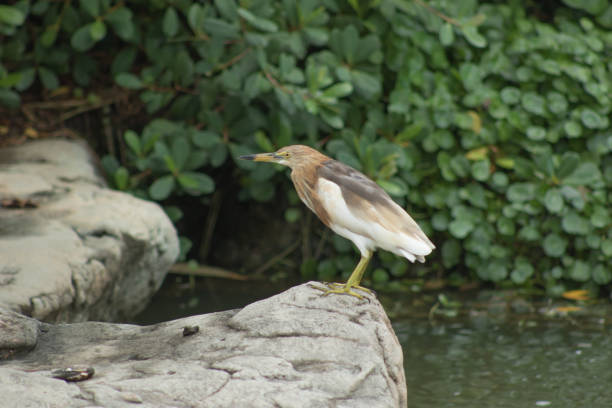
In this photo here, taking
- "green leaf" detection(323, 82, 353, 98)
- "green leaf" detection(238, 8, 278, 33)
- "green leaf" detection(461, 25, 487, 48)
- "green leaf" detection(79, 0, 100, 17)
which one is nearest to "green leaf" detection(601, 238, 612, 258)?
"green leaf" detection(461, 25, 487, 48)

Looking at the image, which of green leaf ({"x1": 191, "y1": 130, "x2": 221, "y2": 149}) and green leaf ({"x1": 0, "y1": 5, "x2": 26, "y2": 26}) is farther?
green leaf ({"x1": 191, "y1": 130, "x2": 221, "y2": 149})

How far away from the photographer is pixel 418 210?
5.21 meters

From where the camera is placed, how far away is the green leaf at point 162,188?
479 cm

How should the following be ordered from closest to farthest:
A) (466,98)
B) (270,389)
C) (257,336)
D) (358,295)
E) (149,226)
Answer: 1. (270,389)
2. (257,336)
3. (358,295)
4. (149,226)
5. (466,98)

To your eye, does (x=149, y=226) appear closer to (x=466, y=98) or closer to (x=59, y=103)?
(x=59, y=103)

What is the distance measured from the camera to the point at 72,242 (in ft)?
12.3

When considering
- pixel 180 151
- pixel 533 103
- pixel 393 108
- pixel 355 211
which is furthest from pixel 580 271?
pixel 355 211

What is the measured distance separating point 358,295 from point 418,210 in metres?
2.47

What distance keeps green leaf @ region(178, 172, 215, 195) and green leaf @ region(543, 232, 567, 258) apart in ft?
6.68

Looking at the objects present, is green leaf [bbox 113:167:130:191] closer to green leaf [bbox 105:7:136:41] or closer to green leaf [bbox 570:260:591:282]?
green leaf [bbox 105:7:136:41]

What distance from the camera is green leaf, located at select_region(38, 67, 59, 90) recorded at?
17.0ft

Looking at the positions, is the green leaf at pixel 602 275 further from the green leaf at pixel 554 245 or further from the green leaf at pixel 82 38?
the green leaf at pixel 82 38

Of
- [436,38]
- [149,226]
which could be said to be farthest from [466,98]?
[149,226]

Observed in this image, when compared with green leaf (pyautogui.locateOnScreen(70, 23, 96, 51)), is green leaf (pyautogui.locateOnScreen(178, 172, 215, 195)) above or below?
below
